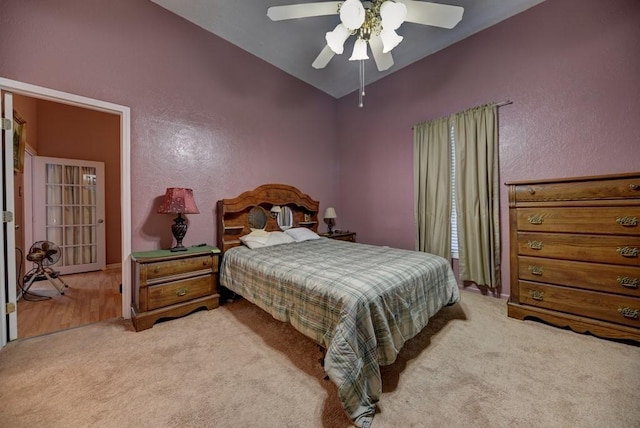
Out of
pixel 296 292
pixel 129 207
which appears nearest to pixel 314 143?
pixel 129 207

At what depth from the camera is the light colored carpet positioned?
4.20 feet

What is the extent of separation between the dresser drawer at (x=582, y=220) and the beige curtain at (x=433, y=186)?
1.02 metres

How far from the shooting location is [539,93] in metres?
2.62

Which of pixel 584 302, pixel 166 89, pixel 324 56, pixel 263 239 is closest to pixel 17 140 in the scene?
pixel 166 89

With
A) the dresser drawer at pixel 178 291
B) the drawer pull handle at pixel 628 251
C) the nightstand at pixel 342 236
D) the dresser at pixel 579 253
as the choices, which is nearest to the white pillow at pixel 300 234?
the nightstand at pixel 342 236

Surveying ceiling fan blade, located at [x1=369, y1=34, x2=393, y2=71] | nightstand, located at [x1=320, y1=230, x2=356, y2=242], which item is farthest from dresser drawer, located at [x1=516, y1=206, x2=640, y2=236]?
nightstand, located at [x1=320, y1=230, x2=356, y2=242]

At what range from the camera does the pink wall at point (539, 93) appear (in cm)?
224

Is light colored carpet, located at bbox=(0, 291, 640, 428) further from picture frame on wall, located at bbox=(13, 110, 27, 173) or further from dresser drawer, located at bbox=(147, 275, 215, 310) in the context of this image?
picture frame on wall, located at bbox=(13, 110, 27, 173)

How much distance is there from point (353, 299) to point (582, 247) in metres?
2.13

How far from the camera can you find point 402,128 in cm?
377

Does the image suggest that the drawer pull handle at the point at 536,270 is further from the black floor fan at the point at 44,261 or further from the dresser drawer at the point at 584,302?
the black floor fan at the point at 44,261

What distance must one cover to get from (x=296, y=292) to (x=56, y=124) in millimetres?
5345

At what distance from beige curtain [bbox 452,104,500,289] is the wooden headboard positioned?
2174 millimetres

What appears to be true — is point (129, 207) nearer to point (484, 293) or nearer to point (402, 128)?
point (402, 128)
